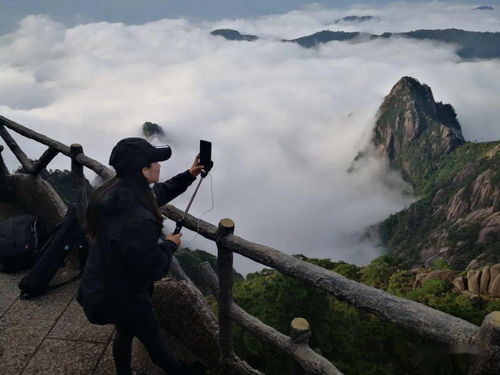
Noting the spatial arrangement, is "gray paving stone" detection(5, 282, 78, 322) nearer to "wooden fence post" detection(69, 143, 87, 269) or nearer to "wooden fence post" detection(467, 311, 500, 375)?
"wooden fence post" detection(69, 143, 87, 269)

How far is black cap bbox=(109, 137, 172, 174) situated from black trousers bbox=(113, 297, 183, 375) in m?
0.98

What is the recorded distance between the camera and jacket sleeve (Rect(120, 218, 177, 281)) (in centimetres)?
260

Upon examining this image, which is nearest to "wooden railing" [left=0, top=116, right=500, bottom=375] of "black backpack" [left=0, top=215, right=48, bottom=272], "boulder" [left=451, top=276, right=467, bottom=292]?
"black backpack" [left=0, top=215, right=48, bottom=272]

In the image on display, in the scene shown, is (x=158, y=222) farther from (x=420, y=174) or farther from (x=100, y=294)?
(x=420, y=174)

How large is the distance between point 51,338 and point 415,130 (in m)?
179

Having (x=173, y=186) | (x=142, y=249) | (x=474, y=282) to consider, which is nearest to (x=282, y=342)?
(x=142, y=249)

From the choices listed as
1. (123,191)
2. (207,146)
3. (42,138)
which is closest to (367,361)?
(207,146)

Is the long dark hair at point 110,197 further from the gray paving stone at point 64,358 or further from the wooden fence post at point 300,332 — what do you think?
the gray paving stone at point 64,358

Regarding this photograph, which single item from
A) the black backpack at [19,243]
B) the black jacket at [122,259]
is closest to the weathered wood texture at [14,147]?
the black backpack at [19,243]

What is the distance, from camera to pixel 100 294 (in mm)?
2875

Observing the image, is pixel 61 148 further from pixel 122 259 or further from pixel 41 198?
pixel 122 259

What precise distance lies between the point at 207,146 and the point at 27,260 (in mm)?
3534

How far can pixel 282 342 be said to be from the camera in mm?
3135

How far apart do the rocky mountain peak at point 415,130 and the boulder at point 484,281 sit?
148m
